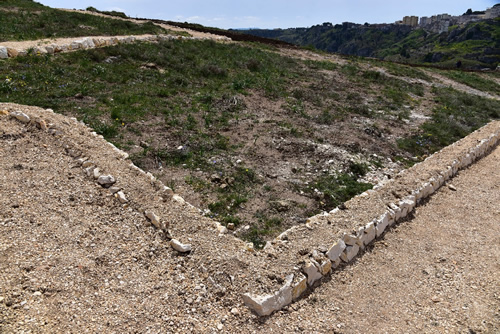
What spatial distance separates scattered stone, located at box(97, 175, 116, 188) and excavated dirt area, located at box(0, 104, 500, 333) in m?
0.16

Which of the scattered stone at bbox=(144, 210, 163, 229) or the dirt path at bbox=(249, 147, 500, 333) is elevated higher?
the scattered stone at bbox=(144, 210, 163, 229)

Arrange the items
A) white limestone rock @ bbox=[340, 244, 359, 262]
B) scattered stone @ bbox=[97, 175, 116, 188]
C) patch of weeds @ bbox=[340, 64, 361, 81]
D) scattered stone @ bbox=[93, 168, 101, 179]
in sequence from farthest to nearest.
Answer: patch of weeds @ bbox=[340, 64, 361, 81] → scattered stone @ bbox=[93, 168, 101, 179] → scattered stone @ bbox=[97, 175, 116, 188] → white limestone rock @ bbox=[340, 244, 359, 262]

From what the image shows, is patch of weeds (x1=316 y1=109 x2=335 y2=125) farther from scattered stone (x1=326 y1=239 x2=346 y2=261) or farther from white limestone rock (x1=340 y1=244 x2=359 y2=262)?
scattered stone (x1=326 y1=239 x2=346 y2=261)

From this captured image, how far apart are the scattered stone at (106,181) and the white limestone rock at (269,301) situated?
449 cm

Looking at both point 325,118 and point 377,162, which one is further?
point 325,118

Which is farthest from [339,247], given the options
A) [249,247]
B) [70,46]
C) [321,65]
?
[321,65]

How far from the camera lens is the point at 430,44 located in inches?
5379

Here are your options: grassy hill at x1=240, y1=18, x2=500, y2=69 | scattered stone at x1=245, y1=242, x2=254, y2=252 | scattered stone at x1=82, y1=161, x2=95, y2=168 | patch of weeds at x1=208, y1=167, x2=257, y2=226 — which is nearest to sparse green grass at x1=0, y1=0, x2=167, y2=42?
scattered stone at x1=82, y1=161, x2=95, y2=168

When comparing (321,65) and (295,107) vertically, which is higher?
(321,65)

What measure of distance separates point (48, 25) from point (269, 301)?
24951 millimetres

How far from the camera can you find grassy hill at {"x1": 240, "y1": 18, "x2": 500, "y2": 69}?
327 feet

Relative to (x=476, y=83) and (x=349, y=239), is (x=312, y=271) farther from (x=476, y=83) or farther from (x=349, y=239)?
(x=476, y=83)

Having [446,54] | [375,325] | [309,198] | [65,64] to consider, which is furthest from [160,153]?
[446,54]

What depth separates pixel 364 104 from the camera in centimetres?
1881
